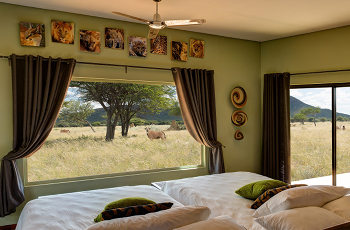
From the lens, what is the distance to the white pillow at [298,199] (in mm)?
2006

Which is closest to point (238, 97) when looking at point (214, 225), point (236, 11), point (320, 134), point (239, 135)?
point (239, 135)

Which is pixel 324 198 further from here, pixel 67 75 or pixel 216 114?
pixel 67 75

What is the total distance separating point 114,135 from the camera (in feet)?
11.9

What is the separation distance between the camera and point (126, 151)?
3.69 m

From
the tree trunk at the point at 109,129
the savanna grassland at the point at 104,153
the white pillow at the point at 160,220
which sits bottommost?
the white pillow at the point at 160,220

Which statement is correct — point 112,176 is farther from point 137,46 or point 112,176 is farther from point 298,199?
point 298,199

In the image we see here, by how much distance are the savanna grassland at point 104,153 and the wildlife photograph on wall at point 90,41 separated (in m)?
1.04

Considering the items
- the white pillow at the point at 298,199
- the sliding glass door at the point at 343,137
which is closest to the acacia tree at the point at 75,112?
the white pillow at the point at 298,199

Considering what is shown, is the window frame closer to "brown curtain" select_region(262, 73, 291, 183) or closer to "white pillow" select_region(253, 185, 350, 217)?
"brown curtain" select_region(262, 73, 291, 183)

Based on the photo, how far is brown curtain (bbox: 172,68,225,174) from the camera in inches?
152

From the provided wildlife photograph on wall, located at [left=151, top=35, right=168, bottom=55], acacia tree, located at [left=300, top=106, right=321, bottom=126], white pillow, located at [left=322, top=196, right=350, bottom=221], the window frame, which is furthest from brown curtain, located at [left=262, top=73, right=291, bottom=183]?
white pillow, located at [left=322, top=196, right=350, bottom=221]

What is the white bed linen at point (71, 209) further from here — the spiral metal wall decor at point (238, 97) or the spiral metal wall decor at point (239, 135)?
the spiral metal wall decor at point (238, 97)

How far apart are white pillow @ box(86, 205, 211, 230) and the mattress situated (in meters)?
0.42

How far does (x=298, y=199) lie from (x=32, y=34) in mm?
3235
